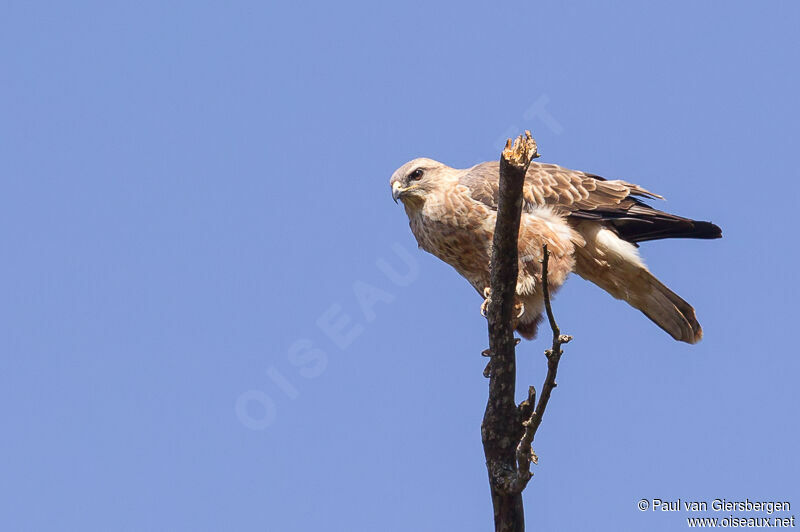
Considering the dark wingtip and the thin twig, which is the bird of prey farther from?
the thin twig

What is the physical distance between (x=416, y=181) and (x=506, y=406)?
2491mm

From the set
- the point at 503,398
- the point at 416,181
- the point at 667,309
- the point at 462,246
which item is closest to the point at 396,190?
the point at 416,181

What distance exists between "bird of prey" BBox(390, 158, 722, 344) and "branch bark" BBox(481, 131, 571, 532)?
1.37 meters

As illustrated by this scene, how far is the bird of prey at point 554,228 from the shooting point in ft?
24.1

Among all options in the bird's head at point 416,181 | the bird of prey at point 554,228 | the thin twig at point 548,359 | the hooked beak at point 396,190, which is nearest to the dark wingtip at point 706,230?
the bird of prey at point 554,228

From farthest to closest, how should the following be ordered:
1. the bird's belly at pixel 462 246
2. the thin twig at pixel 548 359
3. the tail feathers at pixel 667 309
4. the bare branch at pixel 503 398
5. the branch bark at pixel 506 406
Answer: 1. the tail feathers at pixel 667 309
2. the bird's belly at pixel 462 246
3. the bare branch at pixel 503 398
4. the branch bark at pixel 506 406
5. the thin twig at pixel 548 359

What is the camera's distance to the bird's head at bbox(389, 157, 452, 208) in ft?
25.3

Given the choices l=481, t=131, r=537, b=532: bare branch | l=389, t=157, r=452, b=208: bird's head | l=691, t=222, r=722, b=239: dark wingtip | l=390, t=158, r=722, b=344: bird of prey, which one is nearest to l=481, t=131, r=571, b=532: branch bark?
l=481, t=131, r=537, b=532: bare branch

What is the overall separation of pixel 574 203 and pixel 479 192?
0.88 meters

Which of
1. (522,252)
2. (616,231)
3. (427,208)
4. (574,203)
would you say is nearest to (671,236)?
(616,231)

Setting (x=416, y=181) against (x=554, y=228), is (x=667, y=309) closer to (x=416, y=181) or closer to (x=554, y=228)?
(x=554, y=228)

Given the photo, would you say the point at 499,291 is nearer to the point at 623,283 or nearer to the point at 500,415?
the point at 500,415

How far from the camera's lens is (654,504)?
7180 mm

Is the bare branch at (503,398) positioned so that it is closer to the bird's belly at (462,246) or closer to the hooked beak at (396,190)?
the bird's belly at (462,246)
